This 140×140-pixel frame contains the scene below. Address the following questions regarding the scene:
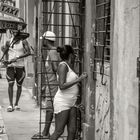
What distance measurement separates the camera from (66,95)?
6.84 metres

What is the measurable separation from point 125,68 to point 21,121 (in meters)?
5.50

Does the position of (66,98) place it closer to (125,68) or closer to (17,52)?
(125,68)

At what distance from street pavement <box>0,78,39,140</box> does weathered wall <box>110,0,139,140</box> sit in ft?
11.7

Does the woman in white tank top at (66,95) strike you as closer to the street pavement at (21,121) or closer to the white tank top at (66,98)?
the white tank top at (66,98)

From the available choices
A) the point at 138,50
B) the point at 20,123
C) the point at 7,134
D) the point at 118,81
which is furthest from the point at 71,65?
the point at 20,123

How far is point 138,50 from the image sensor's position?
5.11m

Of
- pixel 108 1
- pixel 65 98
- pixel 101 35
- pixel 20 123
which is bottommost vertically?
pixel 20 123

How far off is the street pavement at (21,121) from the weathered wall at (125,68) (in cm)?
356

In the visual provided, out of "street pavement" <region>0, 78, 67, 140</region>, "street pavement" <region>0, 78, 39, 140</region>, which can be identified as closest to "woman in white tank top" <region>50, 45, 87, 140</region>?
"street pavement" <region>0, 78, 67, 140</region>

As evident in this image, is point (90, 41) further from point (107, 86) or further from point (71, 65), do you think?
point (107, 86)

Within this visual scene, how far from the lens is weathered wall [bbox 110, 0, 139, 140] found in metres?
5.23

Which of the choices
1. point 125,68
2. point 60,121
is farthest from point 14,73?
point 125,68

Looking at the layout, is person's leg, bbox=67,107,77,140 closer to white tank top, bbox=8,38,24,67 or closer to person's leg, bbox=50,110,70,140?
person's leg, bbox=50,110,70,140

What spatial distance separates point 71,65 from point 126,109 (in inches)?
70.5
